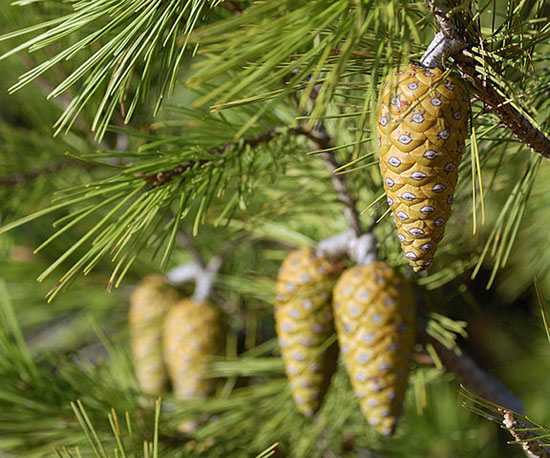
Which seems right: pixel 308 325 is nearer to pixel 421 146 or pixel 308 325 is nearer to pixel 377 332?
pixel 377 332

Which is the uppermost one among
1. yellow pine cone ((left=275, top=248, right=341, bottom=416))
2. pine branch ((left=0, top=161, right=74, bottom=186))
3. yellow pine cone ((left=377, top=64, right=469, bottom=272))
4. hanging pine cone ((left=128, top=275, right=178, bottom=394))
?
yellow pine cone ((left=377, top=64, right=469, bottom=272))

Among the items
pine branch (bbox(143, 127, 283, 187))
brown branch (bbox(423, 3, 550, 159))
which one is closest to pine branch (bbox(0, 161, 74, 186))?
pine branch (bbox(143, 127, 283, 187))

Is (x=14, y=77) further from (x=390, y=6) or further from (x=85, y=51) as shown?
(x=390, y=6)

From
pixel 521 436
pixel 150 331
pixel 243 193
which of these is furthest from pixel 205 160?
pixel 150 331

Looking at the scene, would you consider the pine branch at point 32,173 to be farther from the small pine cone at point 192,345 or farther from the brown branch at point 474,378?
the brown branch at point 474,378

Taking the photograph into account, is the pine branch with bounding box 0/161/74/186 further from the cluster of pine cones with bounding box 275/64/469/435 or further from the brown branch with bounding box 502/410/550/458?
the brown branch with bounding box 502/410/550/458

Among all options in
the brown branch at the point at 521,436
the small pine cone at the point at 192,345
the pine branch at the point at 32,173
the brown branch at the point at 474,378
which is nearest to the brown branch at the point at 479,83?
the brown branch at the point at 521,436

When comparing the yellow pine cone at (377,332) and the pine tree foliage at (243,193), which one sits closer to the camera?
the pine tree foliage at (243,193)
